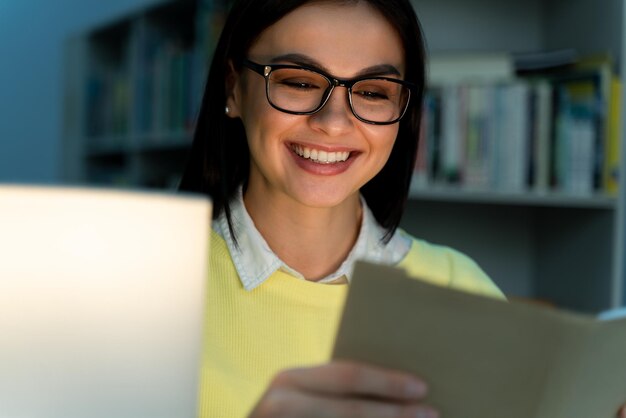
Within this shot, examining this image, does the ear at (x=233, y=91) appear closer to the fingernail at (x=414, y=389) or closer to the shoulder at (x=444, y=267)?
the shoulder at (x=444, y=267)

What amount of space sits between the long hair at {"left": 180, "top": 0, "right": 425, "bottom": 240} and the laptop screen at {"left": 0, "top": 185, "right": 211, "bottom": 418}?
28.0 inches

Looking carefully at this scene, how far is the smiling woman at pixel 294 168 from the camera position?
1.21 meters

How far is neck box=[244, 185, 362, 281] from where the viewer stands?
134 cm

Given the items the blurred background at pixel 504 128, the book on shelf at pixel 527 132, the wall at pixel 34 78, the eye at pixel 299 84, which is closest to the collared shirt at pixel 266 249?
the eye at pixel 299 84

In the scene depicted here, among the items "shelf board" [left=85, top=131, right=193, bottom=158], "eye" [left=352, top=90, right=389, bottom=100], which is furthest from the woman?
"shelf board" [left=85, top=131, right=193, bottom=158]

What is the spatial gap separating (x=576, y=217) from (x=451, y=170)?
1.11 ft

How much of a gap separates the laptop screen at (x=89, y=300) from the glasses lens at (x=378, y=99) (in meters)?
0.64

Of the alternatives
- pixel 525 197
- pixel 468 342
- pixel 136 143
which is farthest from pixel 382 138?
pixel 136 143

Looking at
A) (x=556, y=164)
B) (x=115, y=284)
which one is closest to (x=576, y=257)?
(x=556, y=164)

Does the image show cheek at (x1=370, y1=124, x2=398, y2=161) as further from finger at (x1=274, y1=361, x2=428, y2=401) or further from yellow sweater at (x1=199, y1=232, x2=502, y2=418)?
finger at (x1=274, y1=361, x2=428, y2=401)

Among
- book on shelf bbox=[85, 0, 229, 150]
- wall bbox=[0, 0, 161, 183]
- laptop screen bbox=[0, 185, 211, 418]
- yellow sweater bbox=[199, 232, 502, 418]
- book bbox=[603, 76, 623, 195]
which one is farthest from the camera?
wall bbox=[0, 0, 161, 183]

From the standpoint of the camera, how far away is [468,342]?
0.65 metres

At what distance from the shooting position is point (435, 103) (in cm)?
215

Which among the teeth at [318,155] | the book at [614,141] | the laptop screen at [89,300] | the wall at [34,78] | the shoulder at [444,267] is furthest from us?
the wall at [34,78]
